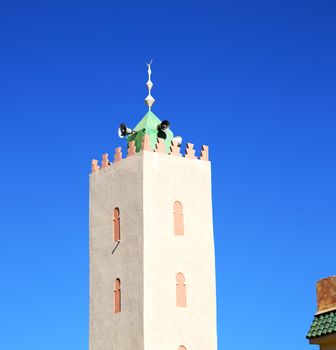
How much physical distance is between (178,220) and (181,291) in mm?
2506

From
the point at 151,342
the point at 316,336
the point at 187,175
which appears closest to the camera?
the point at 316,336

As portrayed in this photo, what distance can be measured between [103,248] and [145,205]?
2927 millimetres

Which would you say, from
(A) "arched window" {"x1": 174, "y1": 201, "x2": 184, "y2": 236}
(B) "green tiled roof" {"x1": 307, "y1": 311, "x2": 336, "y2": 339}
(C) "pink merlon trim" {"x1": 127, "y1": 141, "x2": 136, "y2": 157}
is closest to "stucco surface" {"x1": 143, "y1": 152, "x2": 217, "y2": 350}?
(A) "arched window" {"x1": 174, "y1": 201, "x2": 184, "y2": 236}

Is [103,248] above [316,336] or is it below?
above

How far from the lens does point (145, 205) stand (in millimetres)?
32469

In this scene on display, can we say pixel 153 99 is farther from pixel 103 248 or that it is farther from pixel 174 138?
pixel 103 248

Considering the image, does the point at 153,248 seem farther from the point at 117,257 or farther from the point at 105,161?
the point at 105,161

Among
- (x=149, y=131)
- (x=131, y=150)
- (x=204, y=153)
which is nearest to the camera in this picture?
(x=131, y=150)

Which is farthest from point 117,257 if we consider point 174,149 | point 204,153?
point 204,153

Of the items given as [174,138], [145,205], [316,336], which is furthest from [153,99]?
[316,336]

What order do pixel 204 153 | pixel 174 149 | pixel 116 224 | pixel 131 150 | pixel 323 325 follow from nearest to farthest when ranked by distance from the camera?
pixel 323 325
pixel 131 150
pixel 116 224
pixel 174 149
pixel 204 153

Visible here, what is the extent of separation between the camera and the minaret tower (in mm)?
32000

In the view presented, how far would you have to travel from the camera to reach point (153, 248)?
106ft

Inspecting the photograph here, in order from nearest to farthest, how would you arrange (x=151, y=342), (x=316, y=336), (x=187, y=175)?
(x=316, y=336)
(x=151, y=342)
(x=187, y=175)
